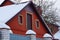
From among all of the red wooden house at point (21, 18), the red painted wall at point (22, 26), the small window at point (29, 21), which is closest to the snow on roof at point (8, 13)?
the red wooden house at point (21, 18)

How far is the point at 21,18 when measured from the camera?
19.8 m

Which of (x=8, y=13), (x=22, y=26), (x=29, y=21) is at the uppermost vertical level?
(x=8, y=13)

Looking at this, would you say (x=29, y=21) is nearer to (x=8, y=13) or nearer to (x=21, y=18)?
(x=21, y=18)

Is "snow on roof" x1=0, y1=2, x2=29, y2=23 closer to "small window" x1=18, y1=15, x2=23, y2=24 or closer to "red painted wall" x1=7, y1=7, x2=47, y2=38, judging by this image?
"red painted wall" x1=7, y1=7, x2=47, y2=38

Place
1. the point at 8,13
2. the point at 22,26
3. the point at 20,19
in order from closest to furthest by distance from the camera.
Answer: the point at 8,13 → the point at 20,19 → the point at 22,26

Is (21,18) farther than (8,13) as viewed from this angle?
Yes

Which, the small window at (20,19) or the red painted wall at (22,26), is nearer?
the red painted wall at (22,26)

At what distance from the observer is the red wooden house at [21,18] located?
17.9 m

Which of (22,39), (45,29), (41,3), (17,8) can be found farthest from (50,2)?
(22,39)

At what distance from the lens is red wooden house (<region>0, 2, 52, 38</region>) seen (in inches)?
706

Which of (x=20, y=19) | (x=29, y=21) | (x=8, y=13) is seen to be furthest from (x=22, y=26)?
(x=8, y=13)

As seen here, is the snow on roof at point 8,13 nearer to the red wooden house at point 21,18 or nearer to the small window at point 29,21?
the red wooden house at point 21,18

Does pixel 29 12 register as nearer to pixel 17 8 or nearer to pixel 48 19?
pixel 17 8

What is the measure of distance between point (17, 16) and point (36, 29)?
3972mm
